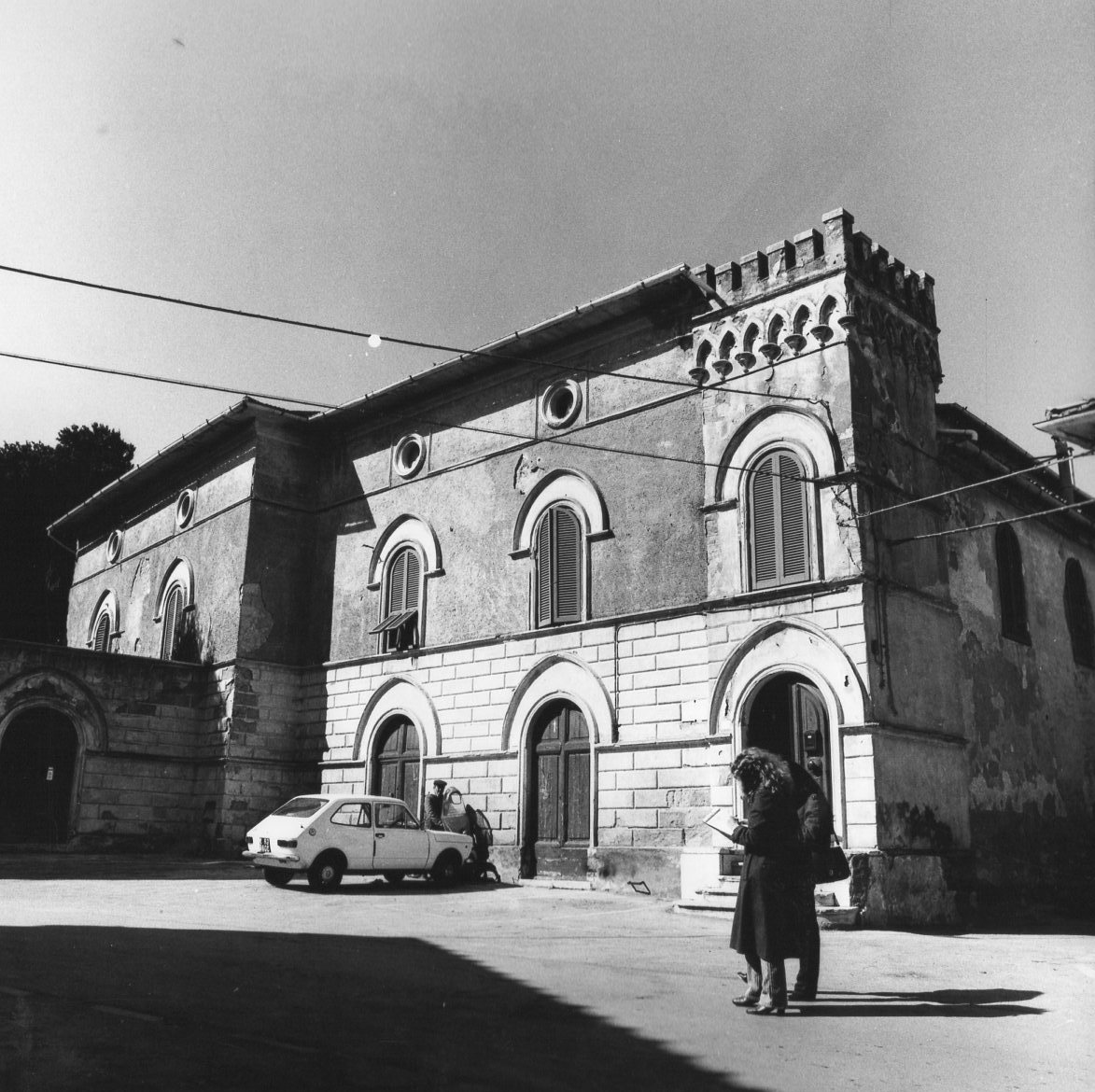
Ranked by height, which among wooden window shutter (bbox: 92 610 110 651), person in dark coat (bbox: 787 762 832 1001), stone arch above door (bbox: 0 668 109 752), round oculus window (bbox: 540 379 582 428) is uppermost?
round oculus window (bbox: 540 379 582 428)

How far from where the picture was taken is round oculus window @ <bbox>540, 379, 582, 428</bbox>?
757 inches

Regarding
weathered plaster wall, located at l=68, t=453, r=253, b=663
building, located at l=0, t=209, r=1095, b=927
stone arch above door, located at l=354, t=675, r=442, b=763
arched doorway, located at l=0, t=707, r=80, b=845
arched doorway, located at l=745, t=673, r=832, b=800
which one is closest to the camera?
arched doorway, located at l=745, t=673, r=832, b=800

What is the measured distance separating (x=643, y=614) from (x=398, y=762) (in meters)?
6.38

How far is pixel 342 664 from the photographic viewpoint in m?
22.3

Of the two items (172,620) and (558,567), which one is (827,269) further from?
(172,620)

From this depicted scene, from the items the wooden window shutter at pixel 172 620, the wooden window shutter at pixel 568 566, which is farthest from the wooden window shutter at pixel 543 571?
the wooden window shutter at pixel 172 620

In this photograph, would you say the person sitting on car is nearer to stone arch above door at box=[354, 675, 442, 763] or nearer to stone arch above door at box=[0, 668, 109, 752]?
stone arch above door at box=[354, 675, 442, 763]

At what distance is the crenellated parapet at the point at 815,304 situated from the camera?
1605cm

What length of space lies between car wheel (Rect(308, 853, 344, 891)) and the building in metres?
3.32

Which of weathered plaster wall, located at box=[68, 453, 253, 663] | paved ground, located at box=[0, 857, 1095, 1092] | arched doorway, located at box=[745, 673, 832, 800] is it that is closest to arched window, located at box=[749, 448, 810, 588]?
arched doorway, located at box=[745, 673, 832, 800]

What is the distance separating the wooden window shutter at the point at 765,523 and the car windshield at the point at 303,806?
704 centimetres

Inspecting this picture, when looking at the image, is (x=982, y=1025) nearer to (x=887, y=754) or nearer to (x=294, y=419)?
(x=887, y=754)

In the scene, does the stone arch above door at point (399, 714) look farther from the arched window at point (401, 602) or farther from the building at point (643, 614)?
the arched window at point (401, 602)

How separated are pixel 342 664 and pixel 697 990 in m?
15.0
